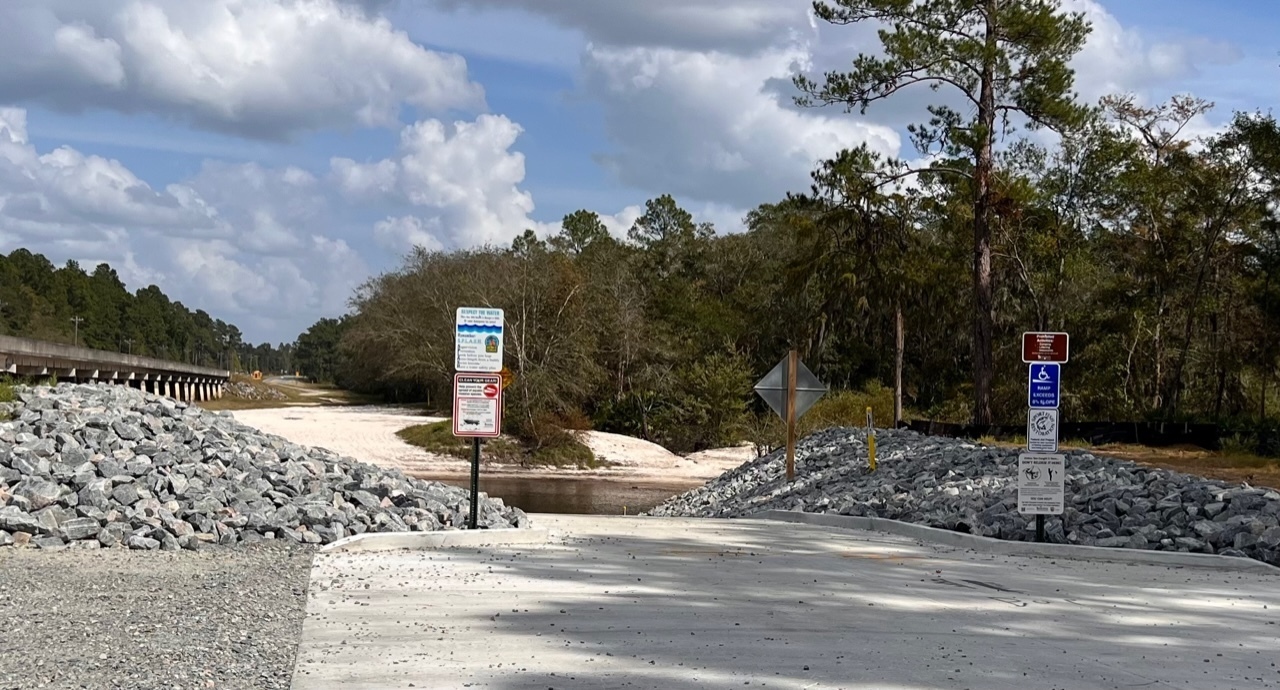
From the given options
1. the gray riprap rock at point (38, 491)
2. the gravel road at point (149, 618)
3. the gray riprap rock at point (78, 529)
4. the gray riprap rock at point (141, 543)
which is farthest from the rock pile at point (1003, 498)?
the gray riprap rock at point (38, 491)

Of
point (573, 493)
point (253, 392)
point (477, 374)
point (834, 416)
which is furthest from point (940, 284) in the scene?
point (253, 392)

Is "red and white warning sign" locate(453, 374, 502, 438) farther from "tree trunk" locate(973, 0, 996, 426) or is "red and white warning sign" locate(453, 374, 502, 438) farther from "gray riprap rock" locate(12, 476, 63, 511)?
"tree trunk" locate(973, 0, 996, 426)

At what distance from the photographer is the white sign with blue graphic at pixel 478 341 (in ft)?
42.9

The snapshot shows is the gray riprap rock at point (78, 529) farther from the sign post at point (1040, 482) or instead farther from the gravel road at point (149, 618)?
the sign post at point (1040, 482)

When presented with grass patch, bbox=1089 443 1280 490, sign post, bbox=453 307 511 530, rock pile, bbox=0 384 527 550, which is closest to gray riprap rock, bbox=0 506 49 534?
rock pile, bbox=0 384 527 550

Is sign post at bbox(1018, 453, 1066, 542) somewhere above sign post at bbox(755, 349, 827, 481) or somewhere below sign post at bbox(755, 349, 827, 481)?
below

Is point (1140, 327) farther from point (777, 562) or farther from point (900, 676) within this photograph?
point (900, 676)

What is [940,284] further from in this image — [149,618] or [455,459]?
[149,618]

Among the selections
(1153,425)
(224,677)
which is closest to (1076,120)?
(1153,425)

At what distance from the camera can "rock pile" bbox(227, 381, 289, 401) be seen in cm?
10510

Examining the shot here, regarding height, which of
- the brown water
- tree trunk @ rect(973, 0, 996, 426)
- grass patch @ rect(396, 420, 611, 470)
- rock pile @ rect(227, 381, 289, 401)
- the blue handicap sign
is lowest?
the brown water

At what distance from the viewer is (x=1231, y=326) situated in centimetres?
4216

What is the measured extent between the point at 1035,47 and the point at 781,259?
42.4m

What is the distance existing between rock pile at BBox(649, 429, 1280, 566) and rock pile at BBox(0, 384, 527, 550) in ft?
20.8
